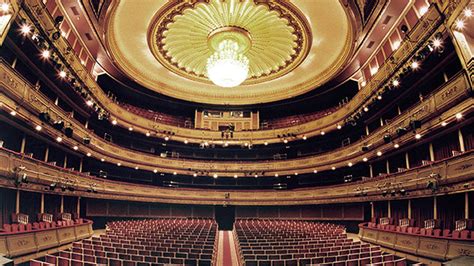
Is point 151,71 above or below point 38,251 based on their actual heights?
above

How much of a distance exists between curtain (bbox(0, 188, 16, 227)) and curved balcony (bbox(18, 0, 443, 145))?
5702 mm

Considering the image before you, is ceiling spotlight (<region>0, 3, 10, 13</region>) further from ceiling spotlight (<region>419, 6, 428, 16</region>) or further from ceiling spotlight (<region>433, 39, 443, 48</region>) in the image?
ceiling spotlight (<region>419, 6, 428, 16</region>)

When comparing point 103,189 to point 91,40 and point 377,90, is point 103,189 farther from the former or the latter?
point 377,90

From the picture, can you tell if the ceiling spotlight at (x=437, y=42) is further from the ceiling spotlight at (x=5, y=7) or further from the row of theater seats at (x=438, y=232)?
the ceiling spotlight at (x=5, y=7)

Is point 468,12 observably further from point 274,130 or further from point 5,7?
point 274,130

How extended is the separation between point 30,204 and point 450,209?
17137 millimetres

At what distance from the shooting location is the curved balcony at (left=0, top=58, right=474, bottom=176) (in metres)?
9.71

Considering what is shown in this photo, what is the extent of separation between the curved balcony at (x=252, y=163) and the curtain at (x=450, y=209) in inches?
104

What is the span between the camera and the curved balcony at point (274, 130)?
10.8 metres

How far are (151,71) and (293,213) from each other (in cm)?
1480

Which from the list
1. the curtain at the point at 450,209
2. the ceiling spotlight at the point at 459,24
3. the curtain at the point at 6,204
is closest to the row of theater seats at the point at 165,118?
the curtain at the point at 6,204

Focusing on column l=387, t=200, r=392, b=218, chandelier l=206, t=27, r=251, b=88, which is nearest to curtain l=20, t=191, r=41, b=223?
chandelier l=206, t=27, r=251, b=88

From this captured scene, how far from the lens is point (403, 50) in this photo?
1272cm

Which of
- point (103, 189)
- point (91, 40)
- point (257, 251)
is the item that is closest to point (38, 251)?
point (257, 251)
